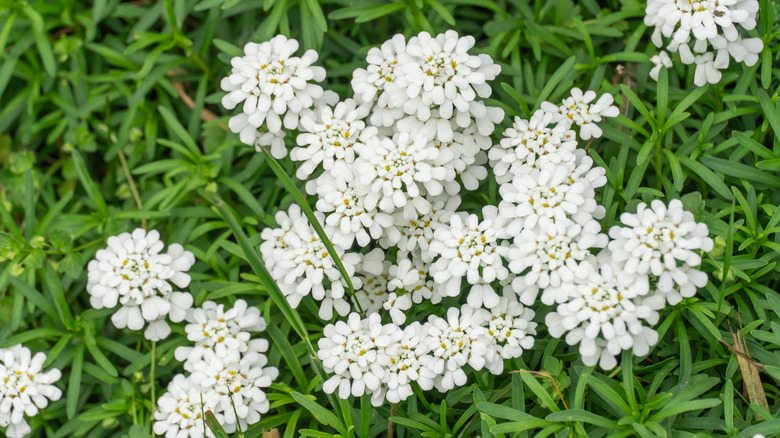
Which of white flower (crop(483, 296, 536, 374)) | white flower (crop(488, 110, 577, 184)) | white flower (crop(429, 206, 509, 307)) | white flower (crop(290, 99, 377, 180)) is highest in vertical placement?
white flower (crop(290, 99, 377, 180))

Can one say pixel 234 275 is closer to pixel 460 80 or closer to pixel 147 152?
pixel 147 152

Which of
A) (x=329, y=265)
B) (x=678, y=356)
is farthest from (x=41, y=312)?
(x=678, y=356)

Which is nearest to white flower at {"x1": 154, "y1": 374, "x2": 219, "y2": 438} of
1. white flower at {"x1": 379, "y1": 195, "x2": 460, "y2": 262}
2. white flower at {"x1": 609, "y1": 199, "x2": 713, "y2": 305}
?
white flower at {"x1": 379, "y1": 195, "x2": 460, "y2": 262}

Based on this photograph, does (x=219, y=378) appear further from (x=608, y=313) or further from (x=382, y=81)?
(x=608, y=313)

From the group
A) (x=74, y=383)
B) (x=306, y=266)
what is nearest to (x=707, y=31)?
(x=306, y=266)

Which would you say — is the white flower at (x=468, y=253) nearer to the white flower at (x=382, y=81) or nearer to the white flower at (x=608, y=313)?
the white flower at (x=608, y=313)

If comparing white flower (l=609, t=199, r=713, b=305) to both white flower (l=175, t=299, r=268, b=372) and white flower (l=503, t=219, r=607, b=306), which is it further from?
white flower (l=175, t=299, r=268, b=372)

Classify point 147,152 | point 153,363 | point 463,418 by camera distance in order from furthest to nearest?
point 147,152 < point 153,363 < point 463,418
